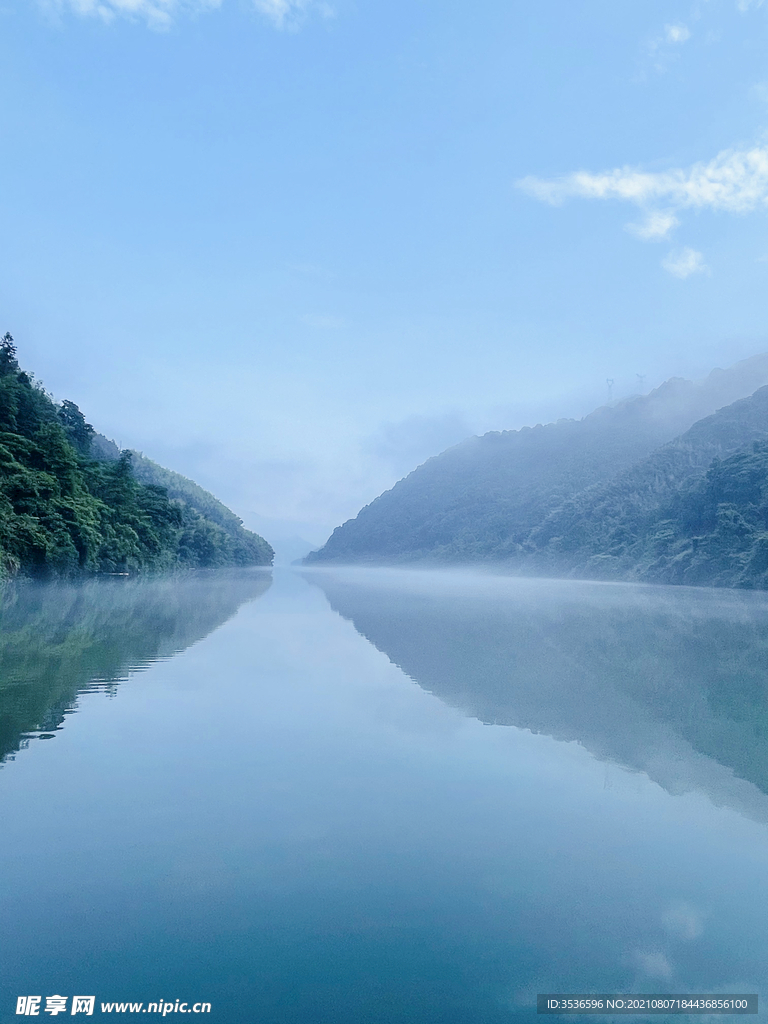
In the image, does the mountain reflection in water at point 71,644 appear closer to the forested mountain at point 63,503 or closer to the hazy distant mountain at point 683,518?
the forested mountain at point 63,503

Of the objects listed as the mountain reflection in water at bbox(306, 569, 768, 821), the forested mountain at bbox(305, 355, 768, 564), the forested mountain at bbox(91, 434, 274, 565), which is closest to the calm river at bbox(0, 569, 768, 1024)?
the mountain reflection in water at bbox(306, 569, 768, 821)

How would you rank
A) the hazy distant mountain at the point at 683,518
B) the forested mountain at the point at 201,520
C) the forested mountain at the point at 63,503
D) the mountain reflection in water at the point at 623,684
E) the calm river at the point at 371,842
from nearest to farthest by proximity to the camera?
Answer: 1. the calm river at the point at 371,842
2. the mountain reflection in water at the point at 623,684
3. the forested mountain at the point at 63,503
4. the hazy distant mountain at the point at 683,518
5. the forested mountain at the point at 201,520

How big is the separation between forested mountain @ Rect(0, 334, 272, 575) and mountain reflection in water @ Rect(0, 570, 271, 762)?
5185 mm

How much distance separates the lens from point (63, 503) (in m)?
35.3

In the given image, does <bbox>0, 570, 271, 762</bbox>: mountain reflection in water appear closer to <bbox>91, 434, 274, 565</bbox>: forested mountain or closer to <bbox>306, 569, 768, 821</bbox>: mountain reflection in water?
<bbox>306, 569, 768, 821</bbox>: mountain reflection in water

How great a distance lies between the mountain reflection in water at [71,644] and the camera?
854 cm

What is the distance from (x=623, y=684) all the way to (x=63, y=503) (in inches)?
1260

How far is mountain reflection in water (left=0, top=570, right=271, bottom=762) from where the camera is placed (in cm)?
854

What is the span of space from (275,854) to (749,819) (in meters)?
4.25

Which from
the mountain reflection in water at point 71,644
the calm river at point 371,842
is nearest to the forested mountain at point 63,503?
the mountain reflection in water at point 71,644

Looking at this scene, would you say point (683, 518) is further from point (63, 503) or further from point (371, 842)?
point (371, 842)

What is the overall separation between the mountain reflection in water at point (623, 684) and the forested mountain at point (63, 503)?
1989 centimetres

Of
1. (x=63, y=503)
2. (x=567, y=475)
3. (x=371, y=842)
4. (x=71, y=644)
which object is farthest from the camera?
(x=567, y=475)

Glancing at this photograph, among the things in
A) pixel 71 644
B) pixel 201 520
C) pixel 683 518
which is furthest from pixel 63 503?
pixel 683 518
